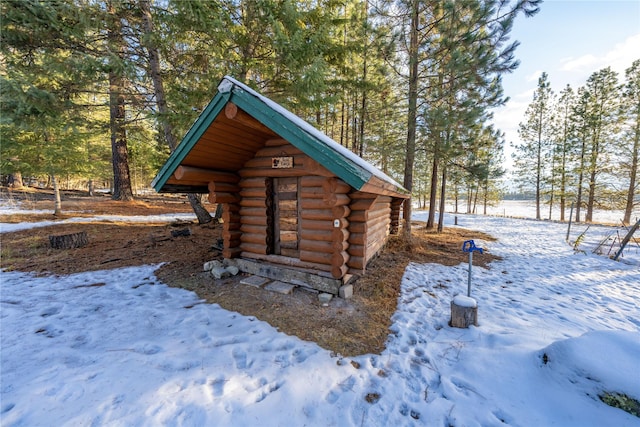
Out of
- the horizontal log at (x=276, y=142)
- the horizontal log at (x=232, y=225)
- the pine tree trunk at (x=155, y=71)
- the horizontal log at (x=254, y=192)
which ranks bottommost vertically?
the horizontal log at (x=232, y=225)

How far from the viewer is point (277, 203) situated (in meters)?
5.94

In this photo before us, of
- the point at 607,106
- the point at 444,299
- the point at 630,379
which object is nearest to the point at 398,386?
the point at 630,379

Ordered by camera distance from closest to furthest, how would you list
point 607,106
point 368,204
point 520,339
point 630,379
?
point 630,379 → point 520,339 → point 368,204 → point 607,106

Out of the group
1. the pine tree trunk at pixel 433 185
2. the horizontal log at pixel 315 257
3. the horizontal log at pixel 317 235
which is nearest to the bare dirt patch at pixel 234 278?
the horizontal log at pixel 315 257

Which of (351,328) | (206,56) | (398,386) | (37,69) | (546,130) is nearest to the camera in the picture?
(398,386)

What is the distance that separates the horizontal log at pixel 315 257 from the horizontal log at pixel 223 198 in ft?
7.83

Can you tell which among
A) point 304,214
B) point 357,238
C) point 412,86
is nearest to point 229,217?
point 304,214

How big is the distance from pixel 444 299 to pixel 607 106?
29721mm

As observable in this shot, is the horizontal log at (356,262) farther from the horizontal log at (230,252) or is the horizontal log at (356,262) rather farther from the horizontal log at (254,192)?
the horizontal log at (230,252)

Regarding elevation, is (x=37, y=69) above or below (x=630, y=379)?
above

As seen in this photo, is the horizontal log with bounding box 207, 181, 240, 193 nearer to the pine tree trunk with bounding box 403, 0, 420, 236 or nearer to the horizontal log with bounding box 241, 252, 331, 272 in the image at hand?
the horizontal log with bounding box 241, 252, 331, 272

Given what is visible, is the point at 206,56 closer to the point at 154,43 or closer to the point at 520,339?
the point at 154,43

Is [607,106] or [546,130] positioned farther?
[546,130]

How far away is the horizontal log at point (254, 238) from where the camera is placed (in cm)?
593
